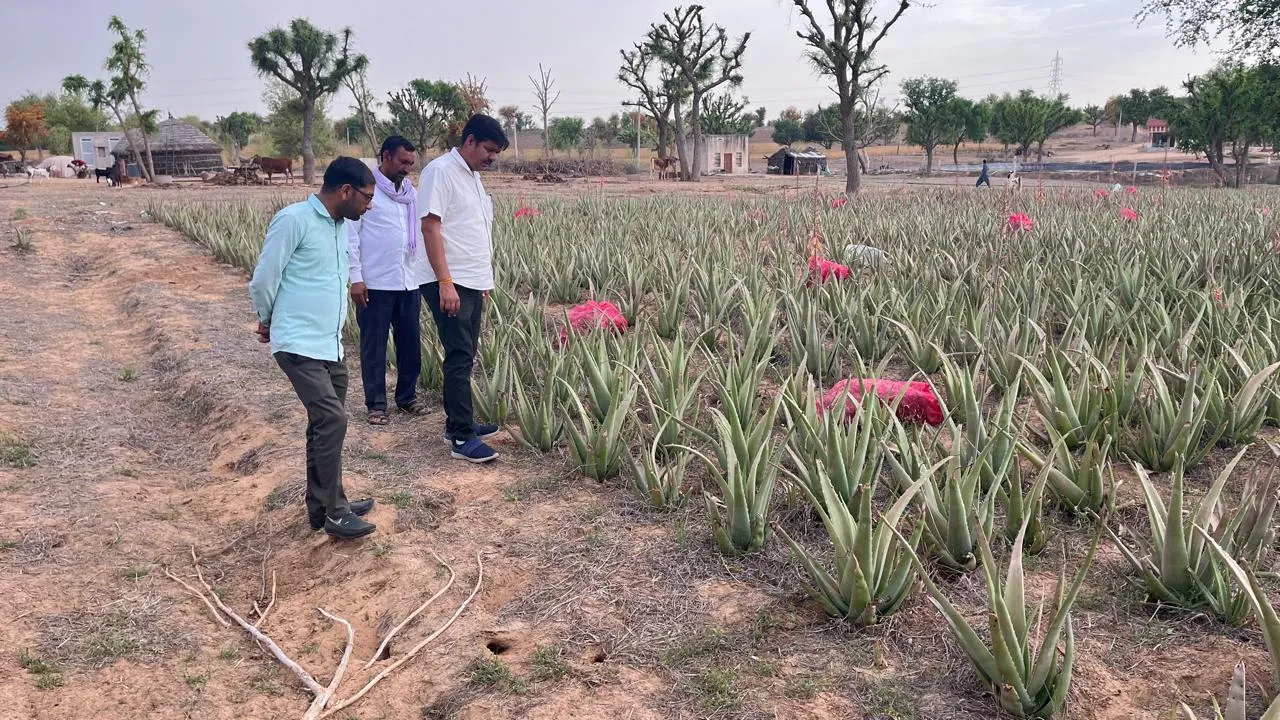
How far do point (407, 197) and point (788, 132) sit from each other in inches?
2884

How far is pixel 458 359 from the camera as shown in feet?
11.8

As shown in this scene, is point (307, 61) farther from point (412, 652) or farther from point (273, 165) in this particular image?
point (412, 652)

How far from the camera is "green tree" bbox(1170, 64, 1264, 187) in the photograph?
26594 millimetres

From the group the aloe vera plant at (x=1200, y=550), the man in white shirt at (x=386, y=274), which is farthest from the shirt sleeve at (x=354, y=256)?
the aloe vera plant at (x=1200, y=550)

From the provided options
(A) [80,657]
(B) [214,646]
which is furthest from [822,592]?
(A) [80,657]

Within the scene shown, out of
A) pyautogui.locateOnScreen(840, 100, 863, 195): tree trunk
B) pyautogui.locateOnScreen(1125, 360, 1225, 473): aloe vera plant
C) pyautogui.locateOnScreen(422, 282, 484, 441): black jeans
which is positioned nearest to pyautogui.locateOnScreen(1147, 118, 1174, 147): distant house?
pyautogui.locateOnScreen(840, 100, 863, 195): tree trunk

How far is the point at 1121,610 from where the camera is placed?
2.21 meters

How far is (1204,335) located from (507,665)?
3483 millimetres

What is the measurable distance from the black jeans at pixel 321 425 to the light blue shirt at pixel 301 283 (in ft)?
0.18

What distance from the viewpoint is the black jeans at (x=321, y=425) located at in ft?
9.43

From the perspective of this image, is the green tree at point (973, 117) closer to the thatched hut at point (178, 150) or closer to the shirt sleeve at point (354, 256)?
the thatched hut at point (178, 150)

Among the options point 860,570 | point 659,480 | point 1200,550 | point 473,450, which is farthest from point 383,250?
point 1200,550

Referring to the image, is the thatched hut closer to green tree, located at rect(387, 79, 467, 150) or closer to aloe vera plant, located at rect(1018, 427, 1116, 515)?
green tree, located at rect(387, 79, 467, 150)

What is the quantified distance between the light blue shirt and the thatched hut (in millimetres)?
39028
